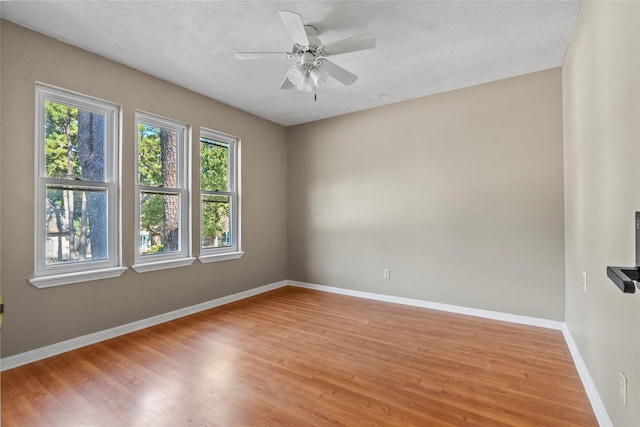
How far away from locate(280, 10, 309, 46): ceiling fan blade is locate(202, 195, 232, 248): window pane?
260 centimetres

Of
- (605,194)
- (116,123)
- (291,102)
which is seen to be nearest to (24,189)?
(116,123)

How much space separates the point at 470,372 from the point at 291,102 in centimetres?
370

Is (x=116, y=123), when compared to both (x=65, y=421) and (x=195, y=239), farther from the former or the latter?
(x=65, y=421)

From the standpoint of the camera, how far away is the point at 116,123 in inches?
124

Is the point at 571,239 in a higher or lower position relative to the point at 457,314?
higher

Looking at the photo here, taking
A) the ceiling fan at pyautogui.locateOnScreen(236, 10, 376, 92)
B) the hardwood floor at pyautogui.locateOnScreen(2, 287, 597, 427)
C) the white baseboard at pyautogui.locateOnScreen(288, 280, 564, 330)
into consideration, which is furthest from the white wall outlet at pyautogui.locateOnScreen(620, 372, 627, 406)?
the ceiling fan at pyautogui.locateOnScreen(236, 10, 376, 92)

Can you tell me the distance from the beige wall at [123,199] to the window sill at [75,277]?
0.05 metres

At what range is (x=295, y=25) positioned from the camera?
6.82 ft

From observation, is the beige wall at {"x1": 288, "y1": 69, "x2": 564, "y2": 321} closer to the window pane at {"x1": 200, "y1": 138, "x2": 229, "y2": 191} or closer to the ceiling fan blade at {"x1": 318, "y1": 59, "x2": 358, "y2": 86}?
the window pane at {"x1": 200, "y1": 138, "x2": 229, "y2": 191}

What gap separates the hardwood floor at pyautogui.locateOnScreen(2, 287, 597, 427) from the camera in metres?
1.84

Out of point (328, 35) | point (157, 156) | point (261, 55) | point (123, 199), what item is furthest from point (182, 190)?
point (328, 35)

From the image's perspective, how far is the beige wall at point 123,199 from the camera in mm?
2428

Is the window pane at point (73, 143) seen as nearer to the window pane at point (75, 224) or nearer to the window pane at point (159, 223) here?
the window pane at point (75, 224)

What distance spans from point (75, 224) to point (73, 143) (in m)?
0.78
